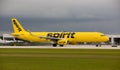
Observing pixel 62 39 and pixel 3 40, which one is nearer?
pixel 62 39

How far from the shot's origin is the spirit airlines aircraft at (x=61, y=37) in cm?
9688

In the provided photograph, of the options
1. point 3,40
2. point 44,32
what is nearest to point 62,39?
point 44,32

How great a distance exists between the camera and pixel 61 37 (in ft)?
327

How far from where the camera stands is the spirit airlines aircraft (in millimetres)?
96875
